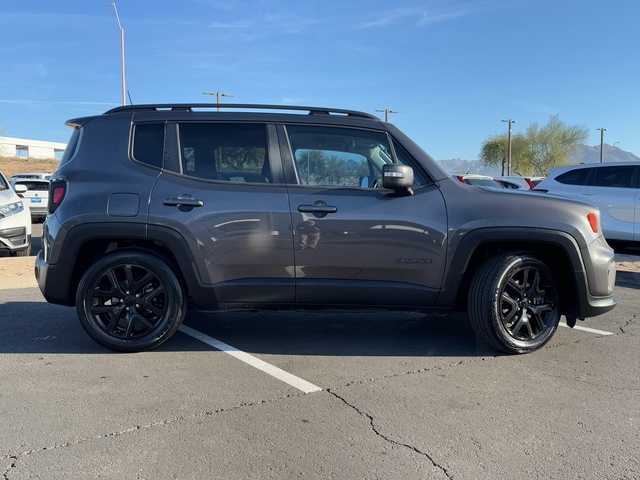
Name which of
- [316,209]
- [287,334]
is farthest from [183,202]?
[287,334]

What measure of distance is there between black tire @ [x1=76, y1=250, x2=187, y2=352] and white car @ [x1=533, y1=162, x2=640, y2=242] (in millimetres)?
8350

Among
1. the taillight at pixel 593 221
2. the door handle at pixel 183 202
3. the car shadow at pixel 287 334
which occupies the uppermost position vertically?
the door handle at pixel 183 202

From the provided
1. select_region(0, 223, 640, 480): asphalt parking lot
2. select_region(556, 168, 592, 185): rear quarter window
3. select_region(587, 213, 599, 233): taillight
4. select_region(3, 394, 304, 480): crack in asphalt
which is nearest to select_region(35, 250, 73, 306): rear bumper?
select_region(0, 223, 640, 480): asphalt parking lot

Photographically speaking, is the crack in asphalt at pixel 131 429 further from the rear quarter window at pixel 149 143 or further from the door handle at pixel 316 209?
the rear quarter window at pixel 149 143

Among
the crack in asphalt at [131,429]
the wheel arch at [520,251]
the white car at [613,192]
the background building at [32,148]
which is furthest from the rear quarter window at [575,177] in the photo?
the background building at [32,148]

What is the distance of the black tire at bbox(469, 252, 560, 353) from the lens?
4.18 m

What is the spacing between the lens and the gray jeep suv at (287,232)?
163 inches

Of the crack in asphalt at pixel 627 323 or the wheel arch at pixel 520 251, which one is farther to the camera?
the crack in asphalt at pixel 627 323

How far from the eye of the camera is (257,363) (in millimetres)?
4133

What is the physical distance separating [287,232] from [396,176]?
3.03ft

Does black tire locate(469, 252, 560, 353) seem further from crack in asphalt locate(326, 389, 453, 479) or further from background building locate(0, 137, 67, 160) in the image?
background building locate(0, 137, 67, 160)

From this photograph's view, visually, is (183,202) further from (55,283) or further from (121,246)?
(55,283)

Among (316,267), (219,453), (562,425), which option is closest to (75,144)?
(316,267)

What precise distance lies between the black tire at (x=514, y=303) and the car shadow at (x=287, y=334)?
26cm
